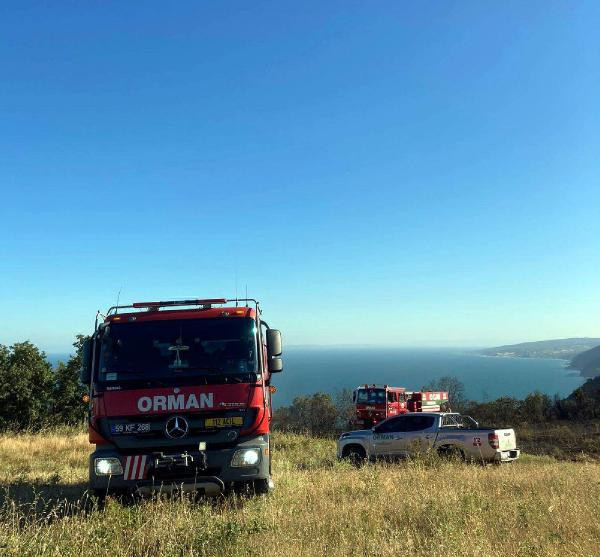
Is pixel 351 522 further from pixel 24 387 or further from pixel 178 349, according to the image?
pixel 24 387

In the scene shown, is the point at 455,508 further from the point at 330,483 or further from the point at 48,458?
the point at 48,458

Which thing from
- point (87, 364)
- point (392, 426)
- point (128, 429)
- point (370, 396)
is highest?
point (87, 364)

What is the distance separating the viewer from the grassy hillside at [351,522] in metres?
4.91

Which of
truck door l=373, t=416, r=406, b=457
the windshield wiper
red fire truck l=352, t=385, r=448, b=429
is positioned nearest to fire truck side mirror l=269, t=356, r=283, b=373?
the windshield wiper

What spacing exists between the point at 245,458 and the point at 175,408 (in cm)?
109

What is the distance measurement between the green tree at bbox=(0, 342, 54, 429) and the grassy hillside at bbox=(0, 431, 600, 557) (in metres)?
18.0

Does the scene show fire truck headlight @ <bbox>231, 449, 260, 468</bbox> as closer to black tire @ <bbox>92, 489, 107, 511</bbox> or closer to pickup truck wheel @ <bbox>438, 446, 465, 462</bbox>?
black tire @ <bbox>92, 489, 107, 511</bbox>

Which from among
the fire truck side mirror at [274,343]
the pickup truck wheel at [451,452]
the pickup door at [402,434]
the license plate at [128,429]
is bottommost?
the pickup truck wheel at [451,452]

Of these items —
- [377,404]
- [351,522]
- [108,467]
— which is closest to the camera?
[351,522]

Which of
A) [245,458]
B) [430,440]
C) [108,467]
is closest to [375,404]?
[430,440]

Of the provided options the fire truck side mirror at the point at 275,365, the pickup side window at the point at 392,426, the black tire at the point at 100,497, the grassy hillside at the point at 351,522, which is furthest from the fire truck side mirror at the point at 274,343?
the pickup side window at the point at 392,426

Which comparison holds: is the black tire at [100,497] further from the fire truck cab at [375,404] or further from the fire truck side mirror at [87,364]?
the fire truck cab at [375,404]

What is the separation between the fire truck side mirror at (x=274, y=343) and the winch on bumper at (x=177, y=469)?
1.44m

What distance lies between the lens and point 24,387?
24875 mm
